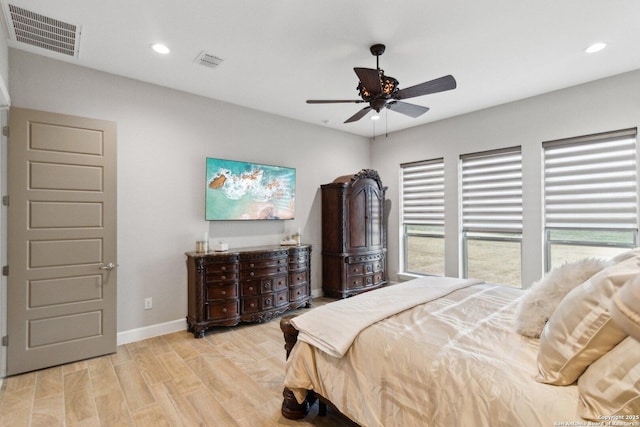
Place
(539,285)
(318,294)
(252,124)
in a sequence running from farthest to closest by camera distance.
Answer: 1. (318,294)
2. (252,124)
3. (539,285)

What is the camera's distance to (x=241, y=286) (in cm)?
372

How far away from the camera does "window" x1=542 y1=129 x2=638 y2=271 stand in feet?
11.2

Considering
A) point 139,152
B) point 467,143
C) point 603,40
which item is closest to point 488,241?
point 467,143

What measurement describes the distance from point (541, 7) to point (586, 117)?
2010mm

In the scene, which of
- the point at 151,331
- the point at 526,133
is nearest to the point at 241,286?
the point at 151,331

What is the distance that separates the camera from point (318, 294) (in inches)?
200

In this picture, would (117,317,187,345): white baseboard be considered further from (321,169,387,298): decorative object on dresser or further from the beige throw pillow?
the beige throw pillow

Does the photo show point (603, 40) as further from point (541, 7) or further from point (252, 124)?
Answer: point (252, 124)

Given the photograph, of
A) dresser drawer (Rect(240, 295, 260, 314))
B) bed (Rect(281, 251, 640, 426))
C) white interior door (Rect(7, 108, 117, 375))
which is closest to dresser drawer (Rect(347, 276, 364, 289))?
dresser drawer (Rect(240, 295, 260, 314))

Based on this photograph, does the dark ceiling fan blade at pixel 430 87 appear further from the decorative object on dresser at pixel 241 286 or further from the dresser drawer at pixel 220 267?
the dresser drawer at pixel 220 267

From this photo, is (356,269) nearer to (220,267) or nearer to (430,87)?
(220,267)

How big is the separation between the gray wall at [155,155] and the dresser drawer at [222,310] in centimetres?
43

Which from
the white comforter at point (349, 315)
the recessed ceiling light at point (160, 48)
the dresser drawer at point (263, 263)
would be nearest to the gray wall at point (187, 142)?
the dresser drawer at point (263, 263)

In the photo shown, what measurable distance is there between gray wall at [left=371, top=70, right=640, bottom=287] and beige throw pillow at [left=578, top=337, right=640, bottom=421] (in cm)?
336
